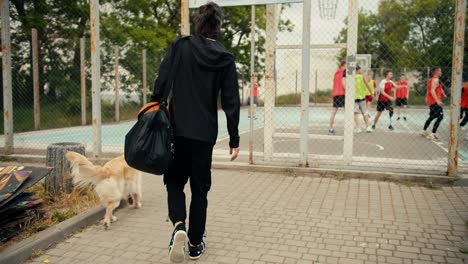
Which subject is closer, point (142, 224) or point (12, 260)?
point (12, 260)

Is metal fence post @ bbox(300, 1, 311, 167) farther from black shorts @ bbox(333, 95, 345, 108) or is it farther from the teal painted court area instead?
black shorts @ bbox(333, 95, 345, 108)

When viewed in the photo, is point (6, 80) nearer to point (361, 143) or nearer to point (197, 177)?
point (197, 177)

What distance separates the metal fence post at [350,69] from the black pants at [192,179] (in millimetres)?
3929

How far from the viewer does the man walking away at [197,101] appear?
3586 millimetres

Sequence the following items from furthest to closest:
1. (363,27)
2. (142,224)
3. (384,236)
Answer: (363,27) < (142,224) < (384,236)

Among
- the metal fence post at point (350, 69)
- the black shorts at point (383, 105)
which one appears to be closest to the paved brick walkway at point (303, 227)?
the metal fence post at point (350, 69)

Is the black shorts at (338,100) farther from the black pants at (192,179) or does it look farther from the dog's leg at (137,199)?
the black pants at (192,179)

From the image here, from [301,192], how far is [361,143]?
207 inches

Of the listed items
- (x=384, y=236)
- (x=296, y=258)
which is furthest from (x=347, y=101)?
(x=296, y=258)

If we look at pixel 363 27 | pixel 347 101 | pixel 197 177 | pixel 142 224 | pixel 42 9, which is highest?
pixel 363 27

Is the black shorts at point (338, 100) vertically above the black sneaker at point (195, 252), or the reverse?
the black shorts at point (338, 100)

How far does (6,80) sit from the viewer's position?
27.5 feet

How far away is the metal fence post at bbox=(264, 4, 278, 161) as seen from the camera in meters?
7.23

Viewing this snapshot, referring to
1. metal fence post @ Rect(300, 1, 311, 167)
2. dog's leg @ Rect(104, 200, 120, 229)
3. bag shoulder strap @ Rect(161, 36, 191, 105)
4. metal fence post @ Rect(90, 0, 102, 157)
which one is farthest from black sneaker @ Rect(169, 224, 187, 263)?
metal fence post @ Rect(90, 0, 102, 157)
